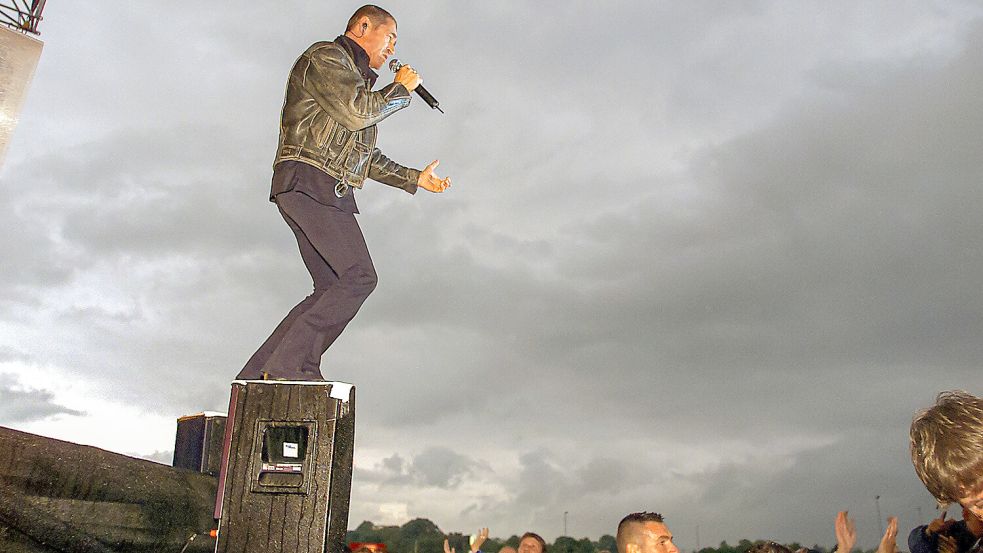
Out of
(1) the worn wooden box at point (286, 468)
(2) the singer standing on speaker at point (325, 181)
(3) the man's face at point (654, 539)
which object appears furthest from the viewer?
(3) the man's face at point (654, 539)

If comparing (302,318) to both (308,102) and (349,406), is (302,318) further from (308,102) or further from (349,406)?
(308,102)

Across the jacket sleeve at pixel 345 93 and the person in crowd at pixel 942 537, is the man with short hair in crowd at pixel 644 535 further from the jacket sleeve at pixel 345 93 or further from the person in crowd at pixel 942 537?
the jacket sleeve at pixel 345 93

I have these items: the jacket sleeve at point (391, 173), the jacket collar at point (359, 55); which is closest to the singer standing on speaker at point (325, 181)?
the jacket collar at point (359, 55)

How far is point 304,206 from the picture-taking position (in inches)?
175

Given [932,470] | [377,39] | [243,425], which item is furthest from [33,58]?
[932,470]

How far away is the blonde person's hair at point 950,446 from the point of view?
248 cm

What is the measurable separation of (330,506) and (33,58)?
12835 millimetres

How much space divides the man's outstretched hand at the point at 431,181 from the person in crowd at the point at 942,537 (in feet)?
11.4

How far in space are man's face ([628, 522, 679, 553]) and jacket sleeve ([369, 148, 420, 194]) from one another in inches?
107

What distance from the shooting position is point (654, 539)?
16.8ft

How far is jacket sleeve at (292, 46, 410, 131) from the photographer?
4.45 meters

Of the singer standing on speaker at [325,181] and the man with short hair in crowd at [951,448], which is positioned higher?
the singer standing on speaker at [325,181]

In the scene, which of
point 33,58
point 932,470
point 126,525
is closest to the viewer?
point 932,470

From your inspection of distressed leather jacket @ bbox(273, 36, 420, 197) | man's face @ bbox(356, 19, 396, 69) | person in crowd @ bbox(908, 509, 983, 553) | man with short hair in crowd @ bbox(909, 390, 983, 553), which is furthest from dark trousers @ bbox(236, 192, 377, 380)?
person in crowd @ bbox(908, 509, 983, 553)
